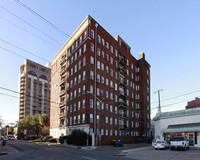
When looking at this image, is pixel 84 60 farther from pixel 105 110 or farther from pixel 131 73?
pixel 131 73

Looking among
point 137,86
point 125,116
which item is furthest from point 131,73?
point 125,116

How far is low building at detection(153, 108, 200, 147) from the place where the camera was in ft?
111

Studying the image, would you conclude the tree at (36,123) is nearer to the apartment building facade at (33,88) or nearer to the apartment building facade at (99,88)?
the apartment building facade at (99,88)

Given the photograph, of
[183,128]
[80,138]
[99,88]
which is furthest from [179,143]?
[99,88]

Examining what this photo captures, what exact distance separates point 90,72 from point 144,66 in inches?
1197

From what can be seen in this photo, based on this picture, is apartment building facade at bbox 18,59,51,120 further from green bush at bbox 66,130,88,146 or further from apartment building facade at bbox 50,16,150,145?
green bush at bbox 66,130,88,146

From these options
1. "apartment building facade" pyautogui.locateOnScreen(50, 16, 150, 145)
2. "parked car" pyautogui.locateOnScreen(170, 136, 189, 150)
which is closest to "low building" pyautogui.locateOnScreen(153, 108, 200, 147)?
"parked car" pyautogui.locateOnScreen(170, 136, 189, 150)

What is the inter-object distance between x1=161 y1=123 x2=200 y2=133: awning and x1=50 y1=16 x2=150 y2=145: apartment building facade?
13.2m

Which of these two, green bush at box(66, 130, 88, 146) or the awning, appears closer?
the awning

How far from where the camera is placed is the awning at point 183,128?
109ft

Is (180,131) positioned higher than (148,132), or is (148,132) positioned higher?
(180,131)

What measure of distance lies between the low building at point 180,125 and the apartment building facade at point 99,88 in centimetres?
1227

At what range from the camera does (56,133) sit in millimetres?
62656

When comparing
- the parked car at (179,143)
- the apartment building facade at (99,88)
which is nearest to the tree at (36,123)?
the apartment building facade at (99,88)
